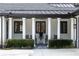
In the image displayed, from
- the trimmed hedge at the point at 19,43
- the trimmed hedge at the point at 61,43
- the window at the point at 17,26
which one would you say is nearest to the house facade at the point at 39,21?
the window at the point at 17,26

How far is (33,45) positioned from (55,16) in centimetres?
386

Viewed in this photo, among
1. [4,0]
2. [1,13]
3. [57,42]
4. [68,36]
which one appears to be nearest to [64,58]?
[4,0]

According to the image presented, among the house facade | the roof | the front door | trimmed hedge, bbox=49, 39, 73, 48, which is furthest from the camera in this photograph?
the front door

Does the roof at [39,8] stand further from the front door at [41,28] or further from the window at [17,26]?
the front door at [41,28]

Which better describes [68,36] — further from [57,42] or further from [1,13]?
[1,13]

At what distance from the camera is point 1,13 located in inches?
1099

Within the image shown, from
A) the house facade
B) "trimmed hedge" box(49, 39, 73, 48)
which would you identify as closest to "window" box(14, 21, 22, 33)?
the house facade

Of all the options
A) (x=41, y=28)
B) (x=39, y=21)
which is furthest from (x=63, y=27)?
(x=39, y=21)

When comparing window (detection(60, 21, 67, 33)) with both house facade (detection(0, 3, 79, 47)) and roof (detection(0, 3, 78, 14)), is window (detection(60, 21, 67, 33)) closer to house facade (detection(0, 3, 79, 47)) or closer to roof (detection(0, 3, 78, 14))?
house facade (detection(0, 3, 79, 47))

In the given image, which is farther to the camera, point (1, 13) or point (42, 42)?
point (42, 42)

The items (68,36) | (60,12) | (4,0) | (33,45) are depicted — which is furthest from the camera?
(68,36)

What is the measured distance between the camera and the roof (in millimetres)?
29828

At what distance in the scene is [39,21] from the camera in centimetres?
3259

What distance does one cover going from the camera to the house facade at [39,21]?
1125 inches
